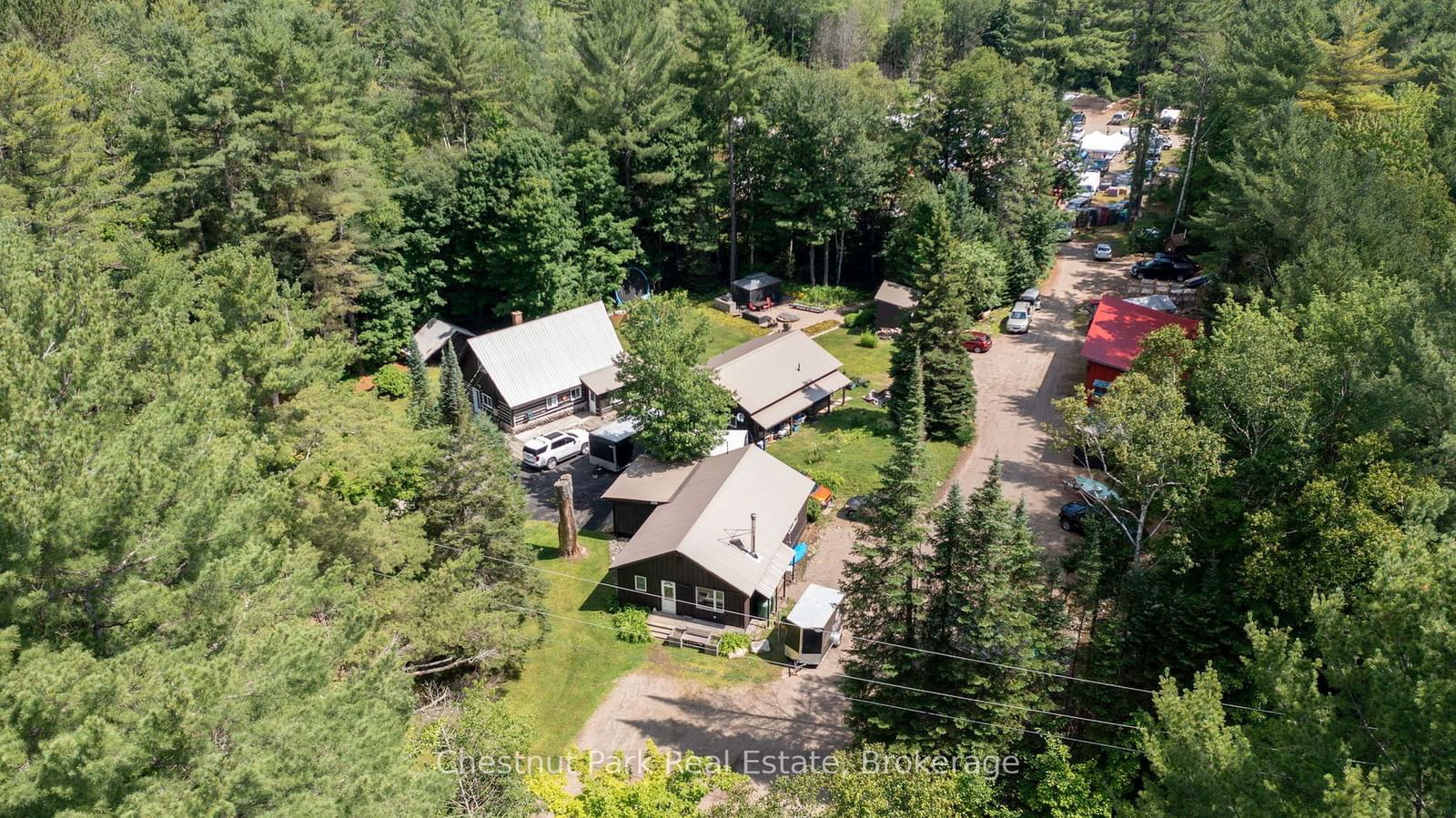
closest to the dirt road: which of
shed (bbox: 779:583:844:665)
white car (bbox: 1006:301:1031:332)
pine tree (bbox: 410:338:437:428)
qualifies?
white car (bbox: 1006:301:1031:332)

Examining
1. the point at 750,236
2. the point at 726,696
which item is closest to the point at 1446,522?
the point at 726,696

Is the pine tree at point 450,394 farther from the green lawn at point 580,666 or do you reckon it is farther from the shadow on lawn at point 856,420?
→ the shadow on lawn at point 856,420

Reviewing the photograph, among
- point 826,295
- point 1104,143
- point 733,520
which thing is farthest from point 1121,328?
point 1104,143

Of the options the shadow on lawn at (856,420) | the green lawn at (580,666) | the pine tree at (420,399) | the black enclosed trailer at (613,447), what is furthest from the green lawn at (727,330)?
the green lawn at (580,666)

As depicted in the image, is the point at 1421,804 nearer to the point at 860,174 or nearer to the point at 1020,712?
the point at 1020,712

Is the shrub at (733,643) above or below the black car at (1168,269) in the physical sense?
below

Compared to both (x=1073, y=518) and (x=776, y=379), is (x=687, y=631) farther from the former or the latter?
(x=776, y=379)

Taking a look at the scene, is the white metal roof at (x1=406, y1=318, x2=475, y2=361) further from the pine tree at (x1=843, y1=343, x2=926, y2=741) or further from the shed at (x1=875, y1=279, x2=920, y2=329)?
the pine tree at (x1=843, y1=343, x2=926, y2=741)
